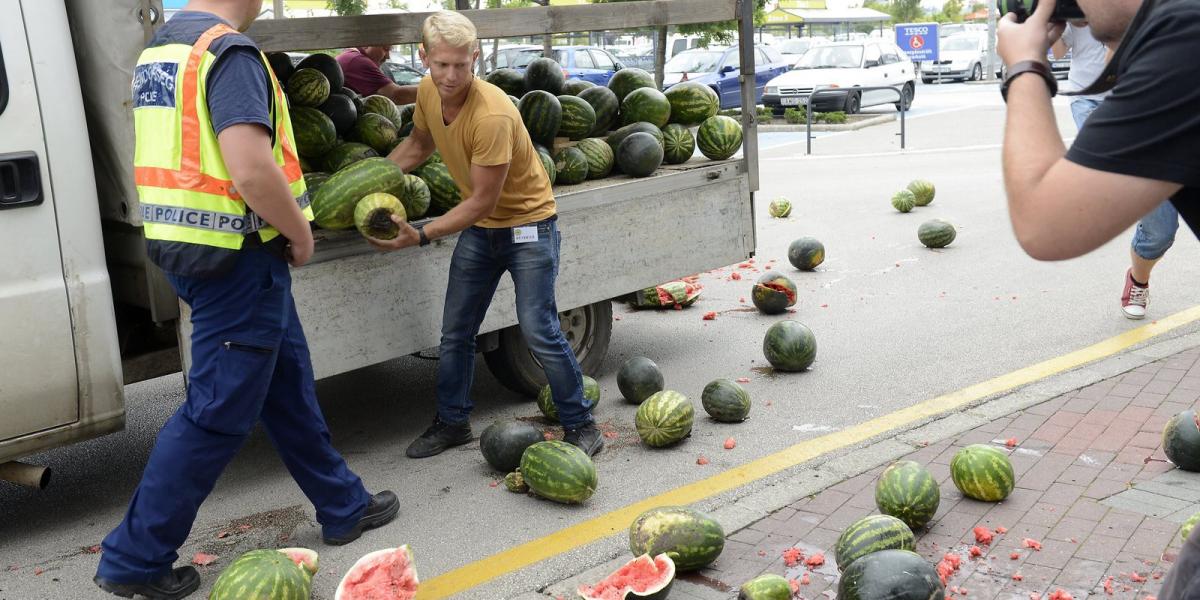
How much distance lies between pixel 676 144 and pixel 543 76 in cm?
103

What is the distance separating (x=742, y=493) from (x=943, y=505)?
902 millimetres

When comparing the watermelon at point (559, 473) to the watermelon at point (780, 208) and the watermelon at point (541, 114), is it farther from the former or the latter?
the watermelon at point (780, 208)

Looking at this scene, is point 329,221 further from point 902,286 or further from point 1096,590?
point 902,286

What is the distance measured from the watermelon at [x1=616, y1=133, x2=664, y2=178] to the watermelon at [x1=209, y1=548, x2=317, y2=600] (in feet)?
12.5

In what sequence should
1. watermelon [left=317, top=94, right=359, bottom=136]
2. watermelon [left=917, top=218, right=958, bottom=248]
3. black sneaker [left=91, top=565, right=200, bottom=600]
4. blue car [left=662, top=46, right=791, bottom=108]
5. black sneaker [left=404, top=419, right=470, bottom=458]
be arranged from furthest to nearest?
blue car [left=662, top=46, right=791, bottom=108]
watermelon [left=917, top=218, right=958, bottom=248]
watermelon [left=317, top=94, right=359, bottom=136]
black sneaker [left=404, top=419, right=470, bottom=458]
black sneaker [left=91, top=565, right=200, bottom=600]

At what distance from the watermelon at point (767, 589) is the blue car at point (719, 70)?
23592mm

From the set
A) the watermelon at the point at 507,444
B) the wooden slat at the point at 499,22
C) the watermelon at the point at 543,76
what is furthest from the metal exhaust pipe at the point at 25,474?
the watermelon at the point at 543,76

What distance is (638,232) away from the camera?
7.05m

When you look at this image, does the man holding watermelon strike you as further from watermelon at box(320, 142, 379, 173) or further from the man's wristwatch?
the man's wristwatch

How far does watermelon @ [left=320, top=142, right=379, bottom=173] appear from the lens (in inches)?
243

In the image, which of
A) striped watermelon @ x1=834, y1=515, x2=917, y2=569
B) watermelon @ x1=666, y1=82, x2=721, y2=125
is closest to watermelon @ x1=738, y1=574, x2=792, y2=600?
striped watermelon @ x1=834, y1=515, x2=917, y2=569

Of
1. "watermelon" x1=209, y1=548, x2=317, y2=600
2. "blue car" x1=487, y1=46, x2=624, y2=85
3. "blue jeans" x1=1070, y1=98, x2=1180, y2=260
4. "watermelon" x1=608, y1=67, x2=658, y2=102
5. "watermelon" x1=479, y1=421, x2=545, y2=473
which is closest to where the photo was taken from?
"watermelon" x1=209, y1=548, x2=317, y2=600

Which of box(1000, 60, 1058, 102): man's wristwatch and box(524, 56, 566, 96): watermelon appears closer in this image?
box(1000, 60, 1058, 102): man's wristwatch

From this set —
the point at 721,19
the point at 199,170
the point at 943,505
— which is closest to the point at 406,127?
the point at 721,19
